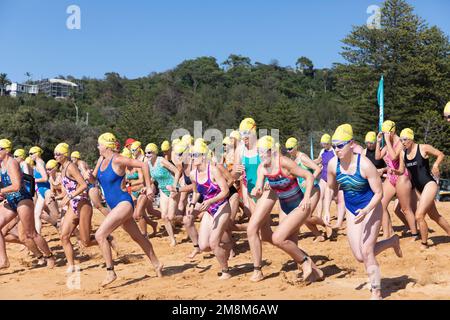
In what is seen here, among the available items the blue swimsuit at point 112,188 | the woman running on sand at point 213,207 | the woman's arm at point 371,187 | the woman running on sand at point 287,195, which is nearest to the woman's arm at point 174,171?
the woman running on sand at point 213,207

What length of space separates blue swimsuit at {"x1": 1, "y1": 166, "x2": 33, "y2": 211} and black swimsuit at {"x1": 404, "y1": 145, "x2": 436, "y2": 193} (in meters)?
6.26

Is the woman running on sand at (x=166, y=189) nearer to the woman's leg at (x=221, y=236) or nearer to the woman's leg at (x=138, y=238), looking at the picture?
the woman's leg at (x=138, y=238)

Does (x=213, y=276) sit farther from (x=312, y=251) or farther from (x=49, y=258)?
(x=49, y=258)

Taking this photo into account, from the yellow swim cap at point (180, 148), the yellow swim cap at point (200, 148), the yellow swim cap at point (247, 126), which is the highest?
the yellow swim cap at point (247, 126)

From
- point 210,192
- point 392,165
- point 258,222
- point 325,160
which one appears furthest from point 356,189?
point 325,160

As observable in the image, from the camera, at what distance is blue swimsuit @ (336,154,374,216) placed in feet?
19.9

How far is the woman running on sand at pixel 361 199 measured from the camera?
235 inches

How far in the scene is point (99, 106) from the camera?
9875 cm

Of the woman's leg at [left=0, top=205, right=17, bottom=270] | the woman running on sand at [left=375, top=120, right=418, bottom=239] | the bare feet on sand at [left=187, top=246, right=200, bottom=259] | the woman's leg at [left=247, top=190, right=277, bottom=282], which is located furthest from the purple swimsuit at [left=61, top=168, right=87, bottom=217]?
the woman running on sand at [left=375, top=120, right=418, bottom=239]

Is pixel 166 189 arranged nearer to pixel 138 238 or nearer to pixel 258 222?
pixel 138 238

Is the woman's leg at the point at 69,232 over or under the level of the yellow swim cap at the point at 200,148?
under

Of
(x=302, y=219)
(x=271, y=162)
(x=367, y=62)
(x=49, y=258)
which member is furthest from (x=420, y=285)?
(x=367, y=62)

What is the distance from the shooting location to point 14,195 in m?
8.94

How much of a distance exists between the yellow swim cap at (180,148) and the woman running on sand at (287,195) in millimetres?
4112
